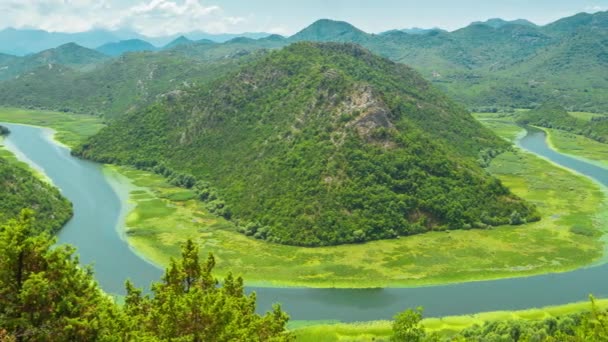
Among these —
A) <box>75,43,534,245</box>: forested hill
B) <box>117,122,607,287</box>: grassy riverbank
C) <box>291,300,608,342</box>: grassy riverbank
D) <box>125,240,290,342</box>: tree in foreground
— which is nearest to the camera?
<box>125,240,290,342</box>: tree in foreground

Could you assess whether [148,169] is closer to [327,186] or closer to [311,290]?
[327,186]

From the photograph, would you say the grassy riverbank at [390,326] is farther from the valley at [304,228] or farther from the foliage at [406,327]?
the foliage at [406,327]

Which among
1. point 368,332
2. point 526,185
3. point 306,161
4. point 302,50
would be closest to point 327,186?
point 306,161

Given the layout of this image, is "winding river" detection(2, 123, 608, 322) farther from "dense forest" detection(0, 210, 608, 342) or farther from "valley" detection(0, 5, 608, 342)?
"dense forest" detection(0, 210, 608, 342)

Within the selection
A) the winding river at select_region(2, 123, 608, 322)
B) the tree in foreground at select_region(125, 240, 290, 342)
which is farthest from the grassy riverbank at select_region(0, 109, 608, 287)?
the tree in foreground at select_region(125, 240, 290, 342)

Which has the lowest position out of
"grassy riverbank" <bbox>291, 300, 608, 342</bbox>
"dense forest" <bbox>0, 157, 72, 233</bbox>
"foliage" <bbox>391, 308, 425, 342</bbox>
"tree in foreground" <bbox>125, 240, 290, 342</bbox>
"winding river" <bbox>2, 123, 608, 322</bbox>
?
"grassy riverbank" <bbox>291, 300, 608, 342</bbox>

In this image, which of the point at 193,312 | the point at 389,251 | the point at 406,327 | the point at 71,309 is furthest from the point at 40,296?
the point at 389,251

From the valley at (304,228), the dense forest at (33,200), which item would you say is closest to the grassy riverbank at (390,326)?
the valley at (304,228)
